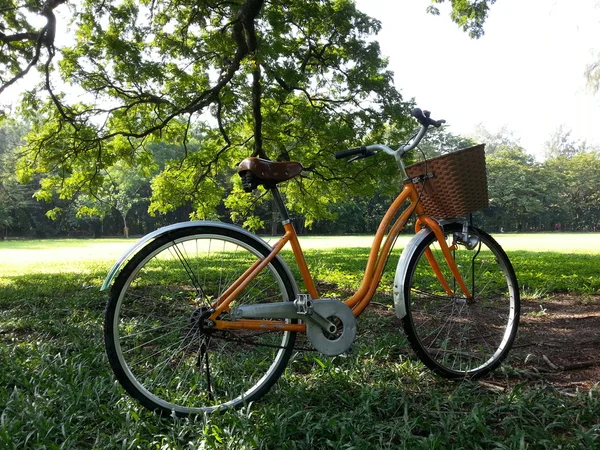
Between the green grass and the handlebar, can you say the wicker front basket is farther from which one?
the green grass

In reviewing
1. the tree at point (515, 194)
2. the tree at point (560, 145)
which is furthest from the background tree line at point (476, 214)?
the tree at point (560, 145)

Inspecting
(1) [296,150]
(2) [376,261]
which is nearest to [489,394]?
(2) [376,261]

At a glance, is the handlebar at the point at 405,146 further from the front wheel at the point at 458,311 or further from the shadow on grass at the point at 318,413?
the shadow on grass at the point at 318,413

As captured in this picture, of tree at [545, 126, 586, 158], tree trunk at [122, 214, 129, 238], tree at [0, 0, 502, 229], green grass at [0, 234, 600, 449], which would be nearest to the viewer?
green grass at [0, 234, 600, 449]

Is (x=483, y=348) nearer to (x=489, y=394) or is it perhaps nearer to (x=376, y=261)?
(x=489, y=394)

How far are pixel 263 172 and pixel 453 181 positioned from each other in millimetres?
984

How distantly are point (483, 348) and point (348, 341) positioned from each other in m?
1.12

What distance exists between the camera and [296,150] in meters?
7.98

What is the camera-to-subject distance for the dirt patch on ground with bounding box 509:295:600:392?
7.30ft

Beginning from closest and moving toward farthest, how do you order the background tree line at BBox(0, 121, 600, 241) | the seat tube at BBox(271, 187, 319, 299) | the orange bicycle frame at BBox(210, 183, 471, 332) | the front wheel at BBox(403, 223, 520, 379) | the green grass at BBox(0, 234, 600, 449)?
the green grass at BBox(0, 234, 600, 449) → the orange bicycle frame at BBox(210, 183, 471, 332) → the seat tube at BBox(271, 187, 319, 299) → the front wheel at BBox(403, 223, 520, 379) → the background tree line at BBox(0, 121, 600, 241)

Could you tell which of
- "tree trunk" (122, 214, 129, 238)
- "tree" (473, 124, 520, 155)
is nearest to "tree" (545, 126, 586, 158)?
"tree" (473, 124, 520, 155)

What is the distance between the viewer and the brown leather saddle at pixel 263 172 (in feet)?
6.23

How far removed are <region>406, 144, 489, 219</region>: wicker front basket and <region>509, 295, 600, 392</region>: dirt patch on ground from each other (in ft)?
3.24

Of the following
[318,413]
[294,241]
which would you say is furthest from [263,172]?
[318,413]
